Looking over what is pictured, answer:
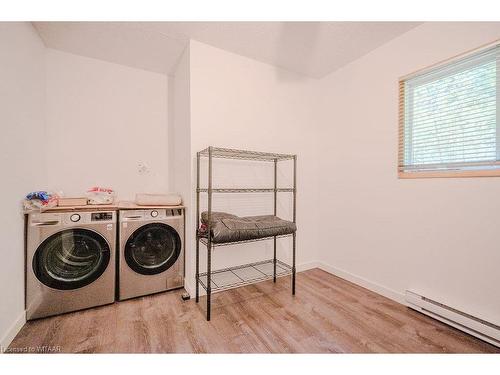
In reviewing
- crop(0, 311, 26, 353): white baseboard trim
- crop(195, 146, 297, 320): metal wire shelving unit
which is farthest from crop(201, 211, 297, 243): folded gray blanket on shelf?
crop(0, 311, 26, 353): white baseboard trim

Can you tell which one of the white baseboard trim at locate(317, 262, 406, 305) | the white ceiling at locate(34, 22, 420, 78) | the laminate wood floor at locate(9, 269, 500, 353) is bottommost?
the laminate wood floor at locate(9, 269, 500, 353)

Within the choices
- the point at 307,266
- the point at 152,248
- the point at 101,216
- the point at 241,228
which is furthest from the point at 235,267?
the point at 101,216

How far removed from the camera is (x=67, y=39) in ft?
6.26

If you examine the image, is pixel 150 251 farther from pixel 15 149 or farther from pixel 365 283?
pixel 365 283

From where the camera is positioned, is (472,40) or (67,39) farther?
(67,39)

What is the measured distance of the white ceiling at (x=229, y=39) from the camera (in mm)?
1742

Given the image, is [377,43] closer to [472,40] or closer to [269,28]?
[472,40]

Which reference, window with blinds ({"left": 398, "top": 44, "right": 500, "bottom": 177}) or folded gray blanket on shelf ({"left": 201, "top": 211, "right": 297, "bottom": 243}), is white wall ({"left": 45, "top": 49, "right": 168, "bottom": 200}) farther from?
window with blinds ({"left": 398, "top": 44, "right": 500, "bottom": 177})

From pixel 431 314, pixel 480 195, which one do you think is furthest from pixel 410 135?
pixel 431 314

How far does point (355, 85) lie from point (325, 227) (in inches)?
61.5

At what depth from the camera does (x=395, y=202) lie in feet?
6.17

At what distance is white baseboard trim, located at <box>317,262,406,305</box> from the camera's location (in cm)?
184

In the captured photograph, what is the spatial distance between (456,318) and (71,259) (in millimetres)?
2811

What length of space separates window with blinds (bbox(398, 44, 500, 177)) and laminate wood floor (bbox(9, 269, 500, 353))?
3.64 feet
